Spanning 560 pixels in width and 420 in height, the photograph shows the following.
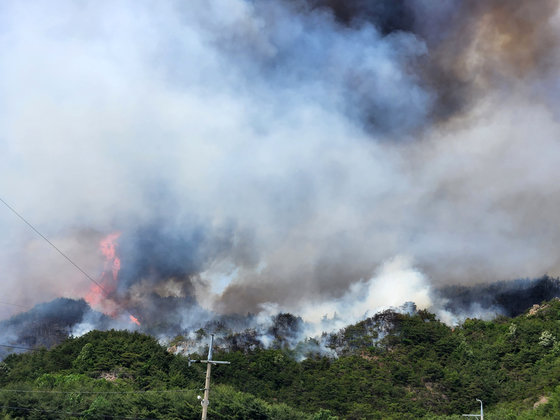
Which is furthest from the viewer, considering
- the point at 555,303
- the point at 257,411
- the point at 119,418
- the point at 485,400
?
the point at 555,303

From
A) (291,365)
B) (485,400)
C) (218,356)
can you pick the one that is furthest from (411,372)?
(218,356)

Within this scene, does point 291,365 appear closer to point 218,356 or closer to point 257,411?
point 218,356

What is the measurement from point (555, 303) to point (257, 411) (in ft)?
376

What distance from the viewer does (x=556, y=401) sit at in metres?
69.8

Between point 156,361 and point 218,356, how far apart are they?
35960 millimetres

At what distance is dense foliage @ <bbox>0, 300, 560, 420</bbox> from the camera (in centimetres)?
8119

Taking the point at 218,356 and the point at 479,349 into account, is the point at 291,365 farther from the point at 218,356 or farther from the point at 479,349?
the point at 479,349

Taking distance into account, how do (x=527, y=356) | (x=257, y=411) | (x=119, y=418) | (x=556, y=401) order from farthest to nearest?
1. (x=527, y=356)
2. (x=257, y=411)
3. (x=119, y=418)
4. (x=556, y=401)

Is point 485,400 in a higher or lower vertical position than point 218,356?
lower

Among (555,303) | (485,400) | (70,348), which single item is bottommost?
(485,400)

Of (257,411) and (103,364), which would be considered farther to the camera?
(103,364)

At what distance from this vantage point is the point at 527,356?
398ft

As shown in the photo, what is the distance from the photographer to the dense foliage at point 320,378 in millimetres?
81188

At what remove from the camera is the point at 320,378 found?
436 ft
